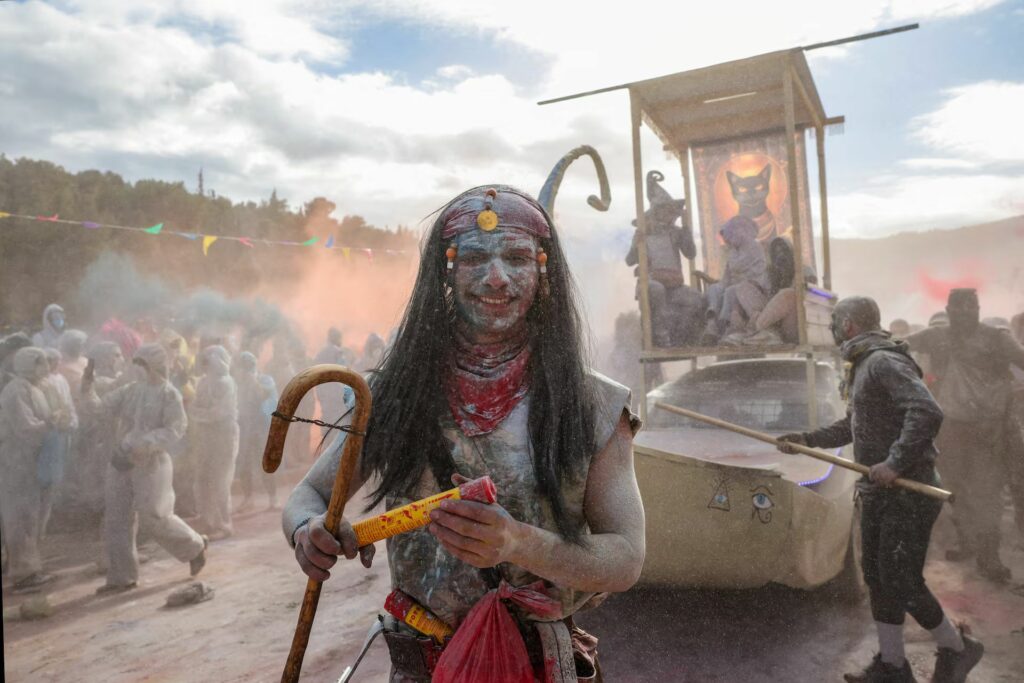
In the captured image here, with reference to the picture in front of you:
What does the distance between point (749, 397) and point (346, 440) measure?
497 cm

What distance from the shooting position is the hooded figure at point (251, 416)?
29.9ft

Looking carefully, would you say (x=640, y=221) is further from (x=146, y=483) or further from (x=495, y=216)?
(x=146, y=483)

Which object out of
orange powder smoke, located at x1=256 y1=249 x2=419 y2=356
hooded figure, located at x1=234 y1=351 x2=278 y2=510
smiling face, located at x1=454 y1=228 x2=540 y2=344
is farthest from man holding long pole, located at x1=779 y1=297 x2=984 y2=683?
orange powder smoke, located at x1=256 y1=249 x2=419 y2=356

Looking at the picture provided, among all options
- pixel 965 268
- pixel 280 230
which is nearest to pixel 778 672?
pixel 965 268

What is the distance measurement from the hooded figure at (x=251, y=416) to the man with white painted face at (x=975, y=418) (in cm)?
765

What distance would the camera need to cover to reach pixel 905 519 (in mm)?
3758

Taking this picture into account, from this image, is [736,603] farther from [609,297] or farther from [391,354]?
[609,297]

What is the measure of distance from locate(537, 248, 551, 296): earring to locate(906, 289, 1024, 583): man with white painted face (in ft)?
16.6

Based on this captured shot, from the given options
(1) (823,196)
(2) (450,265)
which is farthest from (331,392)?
(2) (450,265)

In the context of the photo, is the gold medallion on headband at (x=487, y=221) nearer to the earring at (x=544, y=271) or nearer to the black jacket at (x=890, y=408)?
the earring at (x=544, y=271)

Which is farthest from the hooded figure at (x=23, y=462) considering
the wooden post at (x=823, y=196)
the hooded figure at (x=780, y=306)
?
the wooden post at (x=823, y=196)

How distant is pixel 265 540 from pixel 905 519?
6285 mm

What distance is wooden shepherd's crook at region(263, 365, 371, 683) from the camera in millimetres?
1397

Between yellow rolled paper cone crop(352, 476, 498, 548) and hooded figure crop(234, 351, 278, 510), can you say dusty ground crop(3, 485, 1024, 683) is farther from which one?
yellow rolled paper cone crop(352, 476, 498, 548)
